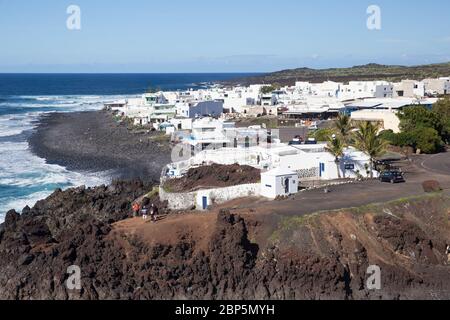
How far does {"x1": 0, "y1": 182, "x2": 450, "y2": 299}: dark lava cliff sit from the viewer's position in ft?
77.8

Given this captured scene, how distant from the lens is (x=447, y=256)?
2570cm

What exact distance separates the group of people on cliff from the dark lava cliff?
190 centimetres

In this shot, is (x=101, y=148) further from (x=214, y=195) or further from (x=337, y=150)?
(x=214, y=195)

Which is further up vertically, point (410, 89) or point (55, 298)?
point (410, 89)

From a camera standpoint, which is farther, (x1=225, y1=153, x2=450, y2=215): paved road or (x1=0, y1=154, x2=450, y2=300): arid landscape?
(x1=225, y1=153, x2=450, y2=215): paved road

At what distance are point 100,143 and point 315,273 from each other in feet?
154

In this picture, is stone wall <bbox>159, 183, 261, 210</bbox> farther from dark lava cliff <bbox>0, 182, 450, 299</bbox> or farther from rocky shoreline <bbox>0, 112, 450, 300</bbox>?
dark lava cliff <bbox>0, 182, 450, 299</bbox>

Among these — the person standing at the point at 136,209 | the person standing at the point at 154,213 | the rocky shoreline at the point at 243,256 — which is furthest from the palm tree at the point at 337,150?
the person standing at the point at 136,209

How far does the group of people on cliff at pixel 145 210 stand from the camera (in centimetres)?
2864

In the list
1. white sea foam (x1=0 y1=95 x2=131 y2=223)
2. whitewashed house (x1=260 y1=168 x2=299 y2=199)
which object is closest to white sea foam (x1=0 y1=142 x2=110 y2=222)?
white sea foam (x1=0 y1=95 x2=131 y2=223)

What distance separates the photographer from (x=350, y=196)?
29438 mm

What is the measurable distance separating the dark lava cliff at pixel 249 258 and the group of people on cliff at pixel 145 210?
6.25ft

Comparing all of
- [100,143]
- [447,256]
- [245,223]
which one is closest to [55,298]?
[245,223]
